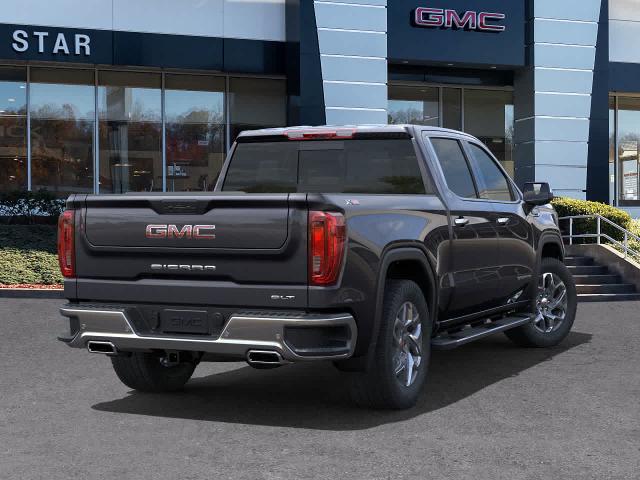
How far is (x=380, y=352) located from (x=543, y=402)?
1.46m

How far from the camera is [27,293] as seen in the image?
1465cm

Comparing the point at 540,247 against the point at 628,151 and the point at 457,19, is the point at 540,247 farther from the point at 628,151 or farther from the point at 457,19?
the point at 628,151

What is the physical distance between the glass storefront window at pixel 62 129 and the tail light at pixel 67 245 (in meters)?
16.3

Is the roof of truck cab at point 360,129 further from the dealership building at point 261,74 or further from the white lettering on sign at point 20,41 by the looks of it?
the white lettering on sign at point 20,41

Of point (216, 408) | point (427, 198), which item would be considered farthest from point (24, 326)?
point (427, 198)

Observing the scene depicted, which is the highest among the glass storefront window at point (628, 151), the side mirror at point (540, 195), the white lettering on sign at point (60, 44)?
the white lettering on sign at point (60, 44)

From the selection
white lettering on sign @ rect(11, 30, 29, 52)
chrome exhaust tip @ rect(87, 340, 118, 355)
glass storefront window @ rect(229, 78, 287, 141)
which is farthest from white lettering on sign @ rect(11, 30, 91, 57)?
chrome exhaust tip @ rect(87, 340, 118, 355)

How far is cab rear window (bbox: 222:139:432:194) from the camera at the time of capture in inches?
297

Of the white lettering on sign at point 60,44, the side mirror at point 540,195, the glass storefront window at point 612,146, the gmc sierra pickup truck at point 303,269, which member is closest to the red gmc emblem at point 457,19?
the glass storefront window at point 612,146

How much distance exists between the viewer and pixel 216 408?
671 centimetres

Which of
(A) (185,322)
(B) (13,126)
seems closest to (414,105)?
(B) (13,126)

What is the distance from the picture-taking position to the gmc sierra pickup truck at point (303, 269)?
5.82 m

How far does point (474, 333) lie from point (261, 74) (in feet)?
53.2

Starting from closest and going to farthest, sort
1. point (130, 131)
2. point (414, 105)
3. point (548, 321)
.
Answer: point (548, 321) < point (130, 131) < point (414, 105)
